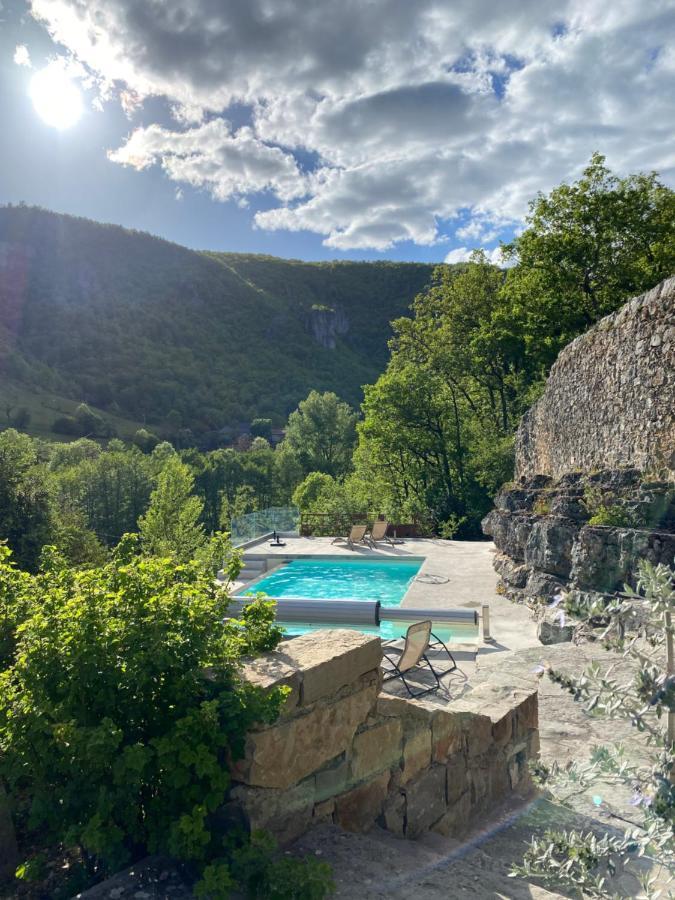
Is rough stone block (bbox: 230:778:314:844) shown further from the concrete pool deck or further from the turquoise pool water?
the turquoise pool water

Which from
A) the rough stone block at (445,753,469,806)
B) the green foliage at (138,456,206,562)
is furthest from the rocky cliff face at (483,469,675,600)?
the green foliage at (138,456,206,562)

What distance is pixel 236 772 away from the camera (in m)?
2.36

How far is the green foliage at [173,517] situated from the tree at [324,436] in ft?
68.4

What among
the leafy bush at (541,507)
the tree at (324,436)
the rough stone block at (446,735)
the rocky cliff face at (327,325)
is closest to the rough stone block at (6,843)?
the rough stone block at (446,735)

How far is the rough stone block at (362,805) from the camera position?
2816mm

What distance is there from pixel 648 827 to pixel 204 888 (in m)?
1.38

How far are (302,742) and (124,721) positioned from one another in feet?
2.45

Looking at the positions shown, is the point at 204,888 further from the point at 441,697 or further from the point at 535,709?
the point at 441,697

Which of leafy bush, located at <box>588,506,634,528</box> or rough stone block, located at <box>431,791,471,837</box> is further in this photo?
leafy bush, located at <box>588,506,634,528</box>

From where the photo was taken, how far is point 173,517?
26.5 m

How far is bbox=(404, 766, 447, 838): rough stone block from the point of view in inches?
124

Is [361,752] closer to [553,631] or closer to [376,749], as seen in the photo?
[376,749]

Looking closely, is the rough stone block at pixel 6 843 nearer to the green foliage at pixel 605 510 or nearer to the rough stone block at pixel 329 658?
the rough stone block at pixel 329 658

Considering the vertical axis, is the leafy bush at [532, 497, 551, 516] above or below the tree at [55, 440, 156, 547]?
above
